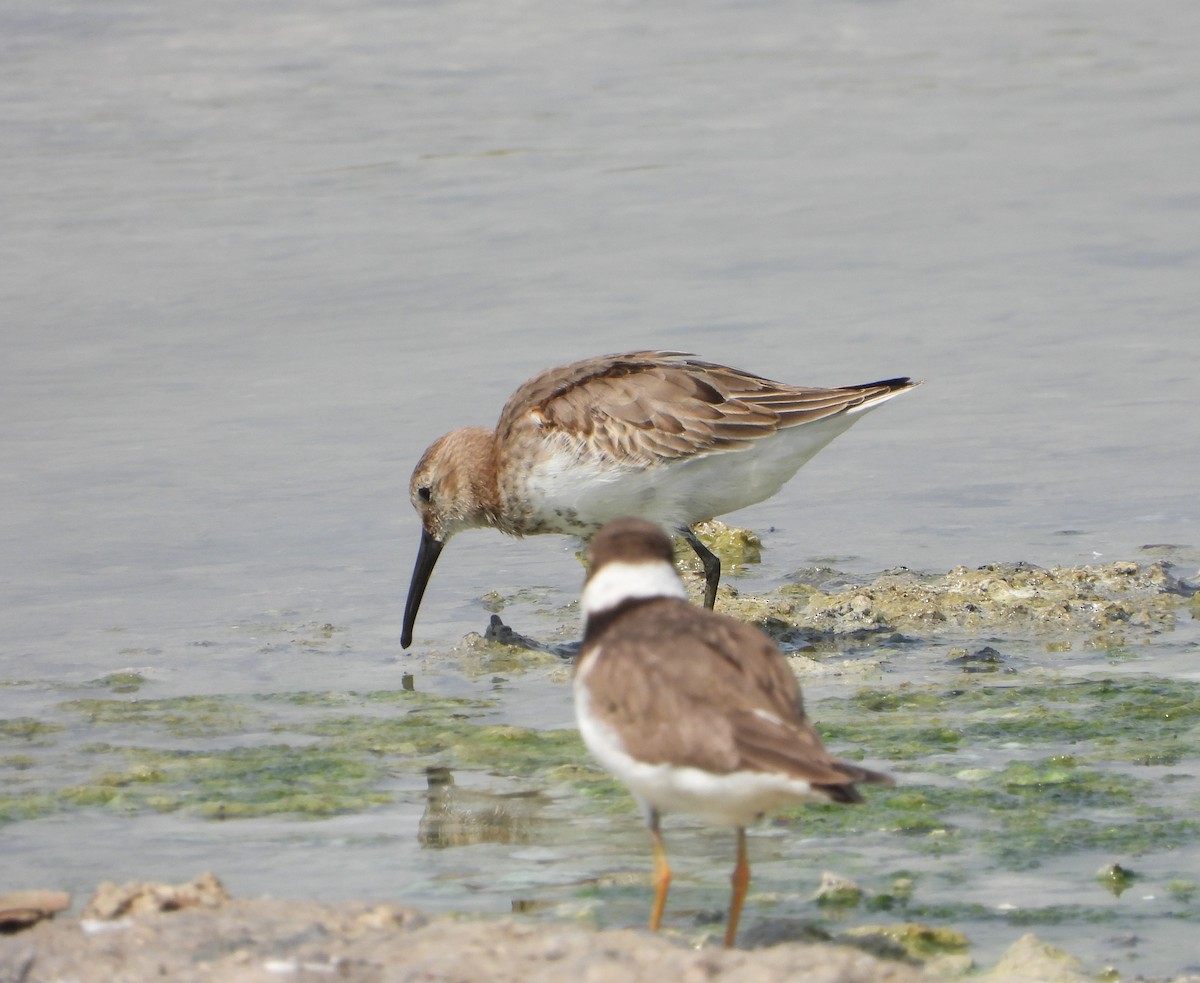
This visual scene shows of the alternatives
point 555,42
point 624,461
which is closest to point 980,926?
point 624,461

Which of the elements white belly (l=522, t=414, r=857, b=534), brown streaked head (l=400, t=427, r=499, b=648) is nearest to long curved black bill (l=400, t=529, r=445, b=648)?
brown streaked head (l=400, t=427, r=499, b=648)

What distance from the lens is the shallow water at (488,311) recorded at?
774 centimetres

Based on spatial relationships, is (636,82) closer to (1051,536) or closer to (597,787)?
(1051,536)

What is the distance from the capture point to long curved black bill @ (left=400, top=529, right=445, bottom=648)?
8.29m

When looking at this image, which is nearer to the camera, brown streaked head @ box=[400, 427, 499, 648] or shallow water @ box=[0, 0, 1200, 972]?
shallow water @ box=[0, 0, 1200, 972]

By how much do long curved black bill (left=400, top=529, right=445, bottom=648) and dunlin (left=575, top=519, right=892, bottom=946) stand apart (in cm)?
314

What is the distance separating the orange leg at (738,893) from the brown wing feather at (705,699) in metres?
0.41

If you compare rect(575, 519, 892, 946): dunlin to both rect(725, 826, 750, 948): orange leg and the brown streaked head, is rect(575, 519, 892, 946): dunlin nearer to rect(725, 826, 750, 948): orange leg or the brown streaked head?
rect(725, 826, 750, 948): orange leg

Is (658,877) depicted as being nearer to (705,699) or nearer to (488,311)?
(705,699)

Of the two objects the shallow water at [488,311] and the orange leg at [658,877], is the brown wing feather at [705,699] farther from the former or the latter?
the shallow water at [488,311]

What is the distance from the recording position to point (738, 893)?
4.93 m

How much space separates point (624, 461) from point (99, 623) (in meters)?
2.40

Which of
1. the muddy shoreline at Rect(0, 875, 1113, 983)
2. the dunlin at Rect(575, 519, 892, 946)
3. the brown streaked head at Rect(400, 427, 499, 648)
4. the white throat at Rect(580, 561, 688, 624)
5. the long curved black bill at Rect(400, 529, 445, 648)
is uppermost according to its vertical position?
the white throat at Rect(580, 561, 688, 624)

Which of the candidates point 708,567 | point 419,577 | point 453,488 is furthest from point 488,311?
point 708,567
